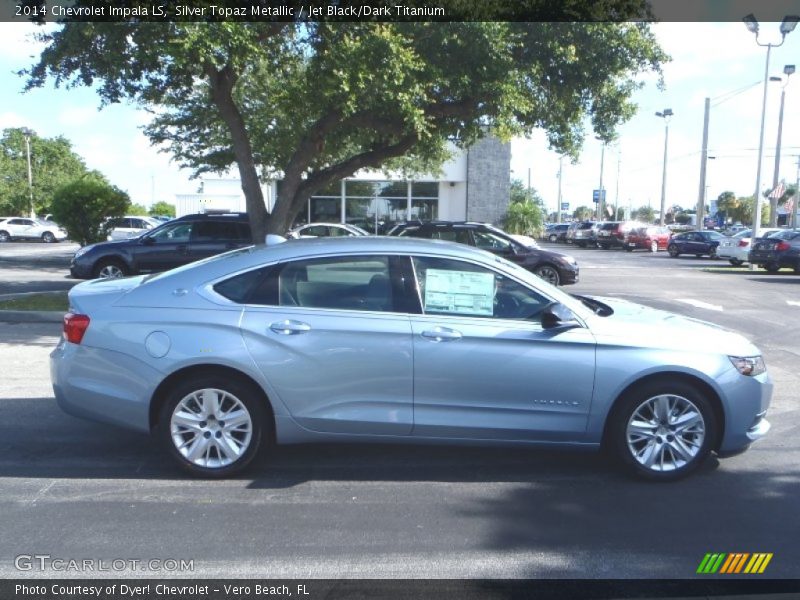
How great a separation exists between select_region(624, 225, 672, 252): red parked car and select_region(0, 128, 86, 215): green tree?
42695 millimetres

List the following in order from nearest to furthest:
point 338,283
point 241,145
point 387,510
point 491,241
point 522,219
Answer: point 387,510 → point 338,283 → point 241,145 → point 491,241 → point 522,219

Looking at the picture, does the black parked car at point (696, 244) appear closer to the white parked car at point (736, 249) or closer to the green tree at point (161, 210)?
the white parked car at point (736, 249)

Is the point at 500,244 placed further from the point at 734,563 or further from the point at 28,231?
the point at 28,231

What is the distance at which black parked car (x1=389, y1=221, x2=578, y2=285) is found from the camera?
16.8m

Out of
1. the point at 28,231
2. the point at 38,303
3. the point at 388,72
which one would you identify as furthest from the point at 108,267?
the point at 28,231

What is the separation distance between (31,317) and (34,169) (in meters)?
59.6

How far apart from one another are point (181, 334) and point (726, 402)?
3.79 metres

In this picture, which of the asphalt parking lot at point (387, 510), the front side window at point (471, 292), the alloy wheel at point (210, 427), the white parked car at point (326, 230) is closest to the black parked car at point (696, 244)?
the white parked car at point (326, 230)

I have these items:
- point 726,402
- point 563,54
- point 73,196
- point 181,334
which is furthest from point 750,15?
point 181,334

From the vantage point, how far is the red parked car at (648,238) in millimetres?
41938

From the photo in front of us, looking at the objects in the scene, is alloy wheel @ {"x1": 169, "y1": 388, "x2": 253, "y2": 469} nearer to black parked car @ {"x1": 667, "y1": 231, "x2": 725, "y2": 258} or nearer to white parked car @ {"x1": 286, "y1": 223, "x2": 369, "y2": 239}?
white parked car @ {"x1": 286, "y1": 223, "x2": 369, "y2": 239}

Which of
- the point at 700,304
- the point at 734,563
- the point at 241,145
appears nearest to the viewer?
the point at 734,563

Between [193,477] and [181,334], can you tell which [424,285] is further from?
[193,477]

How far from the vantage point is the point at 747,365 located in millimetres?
5281
